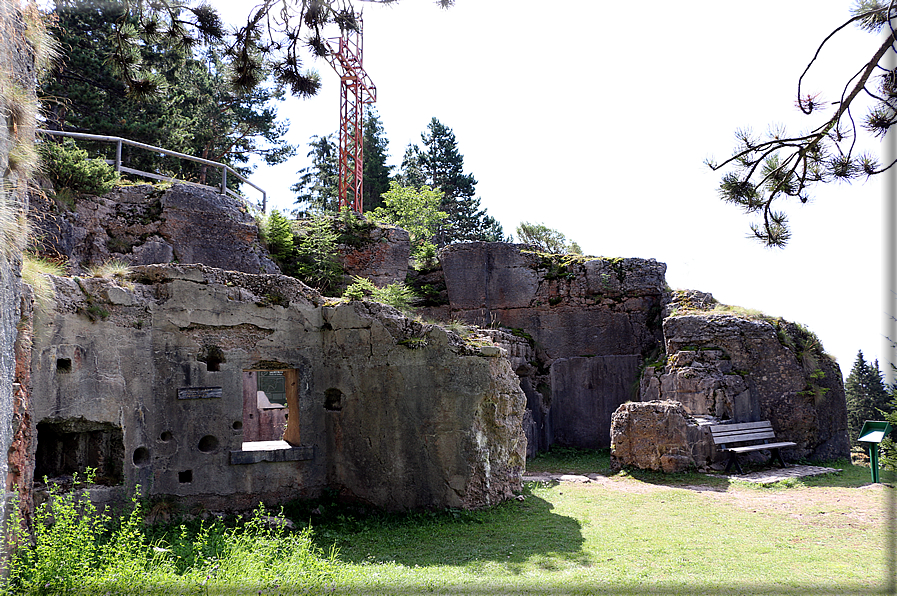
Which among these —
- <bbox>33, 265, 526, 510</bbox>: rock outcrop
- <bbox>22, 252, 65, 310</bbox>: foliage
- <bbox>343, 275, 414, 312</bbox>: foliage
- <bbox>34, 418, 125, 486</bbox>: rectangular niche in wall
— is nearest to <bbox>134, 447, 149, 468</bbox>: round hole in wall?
<bbox>33, 265, 526, 510</bbox>: rock outcrop

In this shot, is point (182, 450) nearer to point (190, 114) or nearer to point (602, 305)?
point (602, 305)

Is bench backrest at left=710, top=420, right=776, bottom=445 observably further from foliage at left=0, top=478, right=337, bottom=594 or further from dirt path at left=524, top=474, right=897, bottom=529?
foliage at left=0, top=478, right=337, bottom=594

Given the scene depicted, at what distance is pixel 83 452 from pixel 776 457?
12790 mm

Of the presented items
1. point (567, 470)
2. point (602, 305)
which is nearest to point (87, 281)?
point (567, 470)

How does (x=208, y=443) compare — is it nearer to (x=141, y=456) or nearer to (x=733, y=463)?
(x=141, y=456)

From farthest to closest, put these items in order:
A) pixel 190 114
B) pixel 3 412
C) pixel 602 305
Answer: pixel 190 114 < pixel 602 305 < pixel 3 412

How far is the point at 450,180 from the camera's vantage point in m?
42.4

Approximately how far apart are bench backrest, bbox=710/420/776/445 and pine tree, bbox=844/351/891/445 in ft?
58.0

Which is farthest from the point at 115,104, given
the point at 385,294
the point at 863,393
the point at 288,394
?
the point at 863,393

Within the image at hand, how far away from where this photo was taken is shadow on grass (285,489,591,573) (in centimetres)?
731

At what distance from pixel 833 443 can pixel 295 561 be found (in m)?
12.7

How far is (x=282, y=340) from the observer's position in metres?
10.1

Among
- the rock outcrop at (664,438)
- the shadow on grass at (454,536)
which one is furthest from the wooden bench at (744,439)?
the shadow on grass at (454,536)

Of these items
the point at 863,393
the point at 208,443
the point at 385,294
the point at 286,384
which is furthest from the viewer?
the point at 863,393
